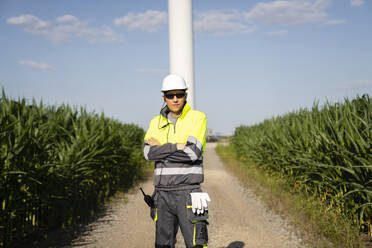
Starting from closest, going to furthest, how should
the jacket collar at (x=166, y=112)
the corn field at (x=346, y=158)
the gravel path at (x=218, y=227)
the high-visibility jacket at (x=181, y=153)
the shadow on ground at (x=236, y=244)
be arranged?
the high-visibility jacket at (x=181, y=153) → the jacket collar at (x=166, y=112) → the corn field at (x=346, y=158) → the shadow on ground at (x=236, y=244) → the gravel path at (x=218, y=227)

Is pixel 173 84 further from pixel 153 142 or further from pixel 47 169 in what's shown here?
pixel 47 169

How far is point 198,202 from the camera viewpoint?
309 cm

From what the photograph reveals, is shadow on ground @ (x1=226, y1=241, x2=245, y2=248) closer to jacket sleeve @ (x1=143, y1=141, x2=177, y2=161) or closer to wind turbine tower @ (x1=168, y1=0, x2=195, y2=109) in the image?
jacket sleeve @ (x1=143, y1=141, x2=177, y2=161)

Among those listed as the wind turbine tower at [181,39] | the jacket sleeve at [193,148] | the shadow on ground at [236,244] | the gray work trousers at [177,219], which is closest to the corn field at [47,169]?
the gray work trousers at [177,219]

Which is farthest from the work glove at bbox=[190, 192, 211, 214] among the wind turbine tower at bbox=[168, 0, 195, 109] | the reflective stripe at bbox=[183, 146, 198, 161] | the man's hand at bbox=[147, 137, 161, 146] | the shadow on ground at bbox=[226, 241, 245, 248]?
the wind turbine tower at bbox=[168, 0, 195, 109]

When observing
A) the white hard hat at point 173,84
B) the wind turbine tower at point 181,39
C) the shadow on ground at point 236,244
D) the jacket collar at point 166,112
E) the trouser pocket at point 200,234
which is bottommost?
the shadow on ground at point 236,244

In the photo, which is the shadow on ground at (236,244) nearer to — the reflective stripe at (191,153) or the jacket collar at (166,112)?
the reflective stripe at (191,153)

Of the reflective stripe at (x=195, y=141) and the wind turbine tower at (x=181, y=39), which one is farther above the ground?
the wind turbine tower at (x=181, y=39)

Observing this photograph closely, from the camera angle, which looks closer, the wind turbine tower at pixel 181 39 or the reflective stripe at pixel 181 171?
the reflective stripe at pixel 181 171

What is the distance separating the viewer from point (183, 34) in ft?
38.3

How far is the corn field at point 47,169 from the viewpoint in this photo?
4582 mm

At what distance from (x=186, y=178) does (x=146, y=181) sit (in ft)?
28.3

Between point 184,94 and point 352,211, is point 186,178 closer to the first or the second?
point 184,94

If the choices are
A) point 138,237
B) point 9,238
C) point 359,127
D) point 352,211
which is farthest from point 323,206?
point 9,238
